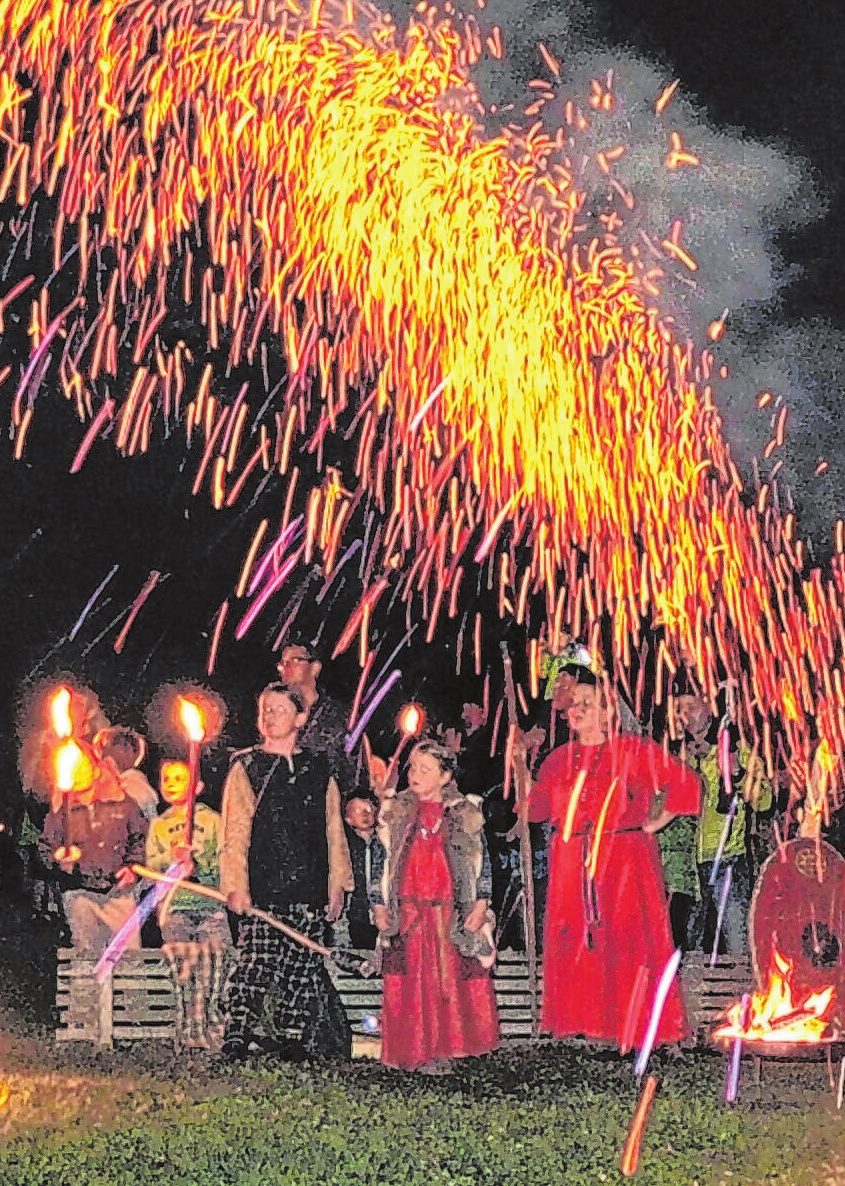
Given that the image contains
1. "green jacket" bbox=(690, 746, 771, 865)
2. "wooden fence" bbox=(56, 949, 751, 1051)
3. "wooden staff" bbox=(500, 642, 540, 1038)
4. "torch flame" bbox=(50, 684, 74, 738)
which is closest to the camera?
"torch flame" bbox=(50, 684, 74, 738)

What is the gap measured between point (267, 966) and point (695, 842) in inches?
100

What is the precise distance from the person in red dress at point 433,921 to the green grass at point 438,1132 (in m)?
0.19

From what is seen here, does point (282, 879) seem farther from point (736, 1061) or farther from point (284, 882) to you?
point (736, 1061)

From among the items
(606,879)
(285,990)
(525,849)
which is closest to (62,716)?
(285,990)

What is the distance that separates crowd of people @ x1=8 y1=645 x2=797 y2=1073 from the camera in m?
7.27

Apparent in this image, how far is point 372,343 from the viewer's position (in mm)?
15672

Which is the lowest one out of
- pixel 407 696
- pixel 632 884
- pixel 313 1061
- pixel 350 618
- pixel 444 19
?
pixel 313 1061

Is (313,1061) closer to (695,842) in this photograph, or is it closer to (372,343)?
(695,842)

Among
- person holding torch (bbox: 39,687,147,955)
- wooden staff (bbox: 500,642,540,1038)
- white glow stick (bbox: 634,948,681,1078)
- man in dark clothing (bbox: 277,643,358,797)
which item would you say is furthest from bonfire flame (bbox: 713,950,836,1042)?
person holding torch (bbox: 39,687,147,955)

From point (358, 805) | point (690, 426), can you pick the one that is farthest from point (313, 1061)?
point (690, 426)

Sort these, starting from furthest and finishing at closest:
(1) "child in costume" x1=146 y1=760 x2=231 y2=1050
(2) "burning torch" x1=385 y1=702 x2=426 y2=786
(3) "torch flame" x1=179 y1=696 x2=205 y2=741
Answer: (2) "burning torch" x1=385 y1=702 x2=426 y2=786, (1) "child in costume" x1=146 y1=760 x2=231 y2=1050, (3) "torch flame" x1=179 y1=696 x2=205 y2=741

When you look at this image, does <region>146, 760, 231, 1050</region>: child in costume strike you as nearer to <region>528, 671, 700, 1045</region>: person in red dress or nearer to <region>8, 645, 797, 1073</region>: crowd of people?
<region>8, 645, 797, 1073</region>: crowd of people

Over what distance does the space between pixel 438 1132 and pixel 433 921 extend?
157cm

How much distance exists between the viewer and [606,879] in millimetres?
7766
